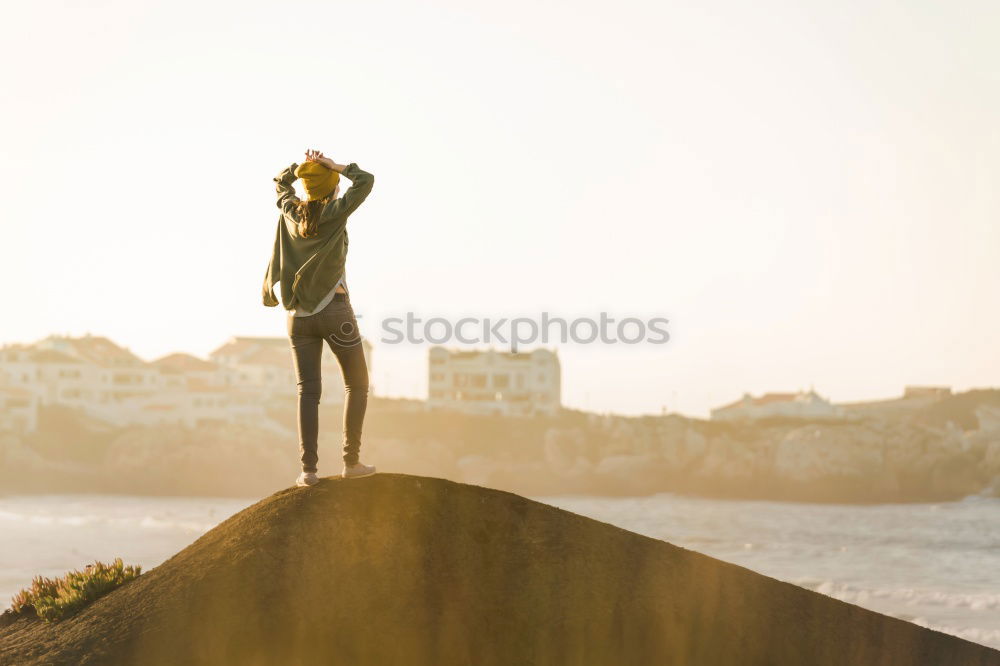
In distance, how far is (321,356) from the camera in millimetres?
10383

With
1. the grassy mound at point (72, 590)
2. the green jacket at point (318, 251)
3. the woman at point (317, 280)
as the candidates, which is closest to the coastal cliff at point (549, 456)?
the grassy mound at point (72, 590)

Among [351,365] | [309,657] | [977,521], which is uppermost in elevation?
[351,365]

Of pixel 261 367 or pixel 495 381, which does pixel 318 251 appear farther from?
pixel 261 367

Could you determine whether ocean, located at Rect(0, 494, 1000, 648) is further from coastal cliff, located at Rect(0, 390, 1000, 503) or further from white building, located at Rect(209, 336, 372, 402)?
white building, located at Rect(209, 336, 372, 402)

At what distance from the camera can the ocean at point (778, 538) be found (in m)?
52.6

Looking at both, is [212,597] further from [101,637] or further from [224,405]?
[224,405]

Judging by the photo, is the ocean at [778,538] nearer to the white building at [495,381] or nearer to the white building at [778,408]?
the white building at [495,381]

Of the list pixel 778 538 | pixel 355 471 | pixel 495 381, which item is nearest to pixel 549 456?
pixel 495 381

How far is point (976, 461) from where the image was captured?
111 metres

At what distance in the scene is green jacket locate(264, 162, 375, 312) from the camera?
9.98 metres

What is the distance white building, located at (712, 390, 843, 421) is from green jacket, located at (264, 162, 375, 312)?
113 meters

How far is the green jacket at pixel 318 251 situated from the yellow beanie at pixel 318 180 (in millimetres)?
173

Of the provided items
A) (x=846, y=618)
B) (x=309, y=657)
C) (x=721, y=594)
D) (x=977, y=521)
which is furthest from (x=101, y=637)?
(x=977, y=521)

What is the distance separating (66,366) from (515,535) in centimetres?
10526
